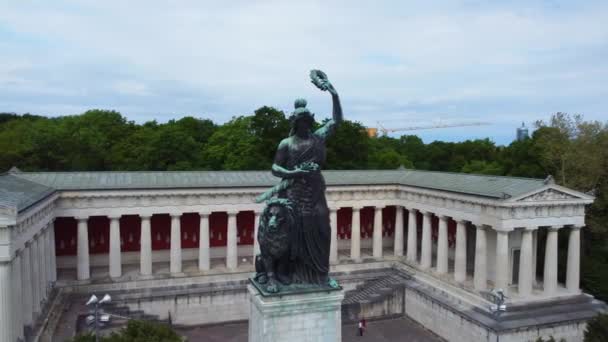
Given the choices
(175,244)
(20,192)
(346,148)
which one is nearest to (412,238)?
(175,244)

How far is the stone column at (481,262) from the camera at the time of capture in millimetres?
30141

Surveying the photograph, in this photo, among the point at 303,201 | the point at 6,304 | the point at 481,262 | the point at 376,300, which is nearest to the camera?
the point at 303,201

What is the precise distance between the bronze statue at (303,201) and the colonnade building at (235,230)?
1381cm

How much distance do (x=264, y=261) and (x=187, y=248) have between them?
25.6 m

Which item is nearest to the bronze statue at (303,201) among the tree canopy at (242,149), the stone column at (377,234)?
the stone column at (377,234)

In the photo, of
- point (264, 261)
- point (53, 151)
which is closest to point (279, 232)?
point (264, 261)

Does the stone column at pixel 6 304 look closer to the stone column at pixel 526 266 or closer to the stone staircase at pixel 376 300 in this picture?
the stone staircase at pixel 376 300

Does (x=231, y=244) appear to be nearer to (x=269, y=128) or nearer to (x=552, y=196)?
(x=552, y=196)

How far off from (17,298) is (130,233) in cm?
1530

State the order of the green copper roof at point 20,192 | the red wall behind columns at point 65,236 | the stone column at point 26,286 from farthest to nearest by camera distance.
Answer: the red wall behind columns at point 65,236
the stone column at point 26,286
the green copper roof at point 20,192

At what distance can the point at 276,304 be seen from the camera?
13539 mm

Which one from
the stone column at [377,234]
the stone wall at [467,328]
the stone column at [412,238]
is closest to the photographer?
the stone wall at [467,328]

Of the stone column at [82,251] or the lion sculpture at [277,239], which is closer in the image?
the lion sculpture at [277,239]

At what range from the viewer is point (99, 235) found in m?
Answer: 36.2
